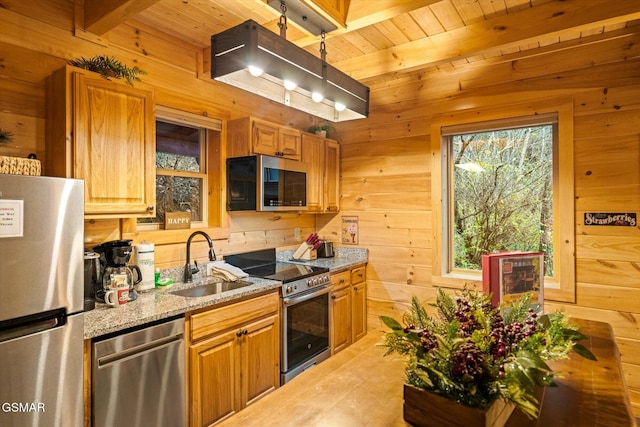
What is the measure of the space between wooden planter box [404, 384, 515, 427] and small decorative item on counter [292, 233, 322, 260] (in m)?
2.65

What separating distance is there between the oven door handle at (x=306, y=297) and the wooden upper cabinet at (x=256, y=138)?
1189 millimetres

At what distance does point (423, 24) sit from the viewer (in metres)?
2.48

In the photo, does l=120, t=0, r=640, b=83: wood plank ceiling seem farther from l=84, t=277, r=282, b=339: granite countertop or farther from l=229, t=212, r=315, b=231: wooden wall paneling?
l=84, t=277, r=282, b=339: granite countertop

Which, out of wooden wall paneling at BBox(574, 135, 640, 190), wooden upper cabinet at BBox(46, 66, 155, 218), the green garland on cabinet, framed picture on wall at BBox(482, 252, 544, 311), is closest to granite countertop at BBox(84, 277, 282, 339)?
wooden upper cabinet at BBox(46, 66, 155, 218)

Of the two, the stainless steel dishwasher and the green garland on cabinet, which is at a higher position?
the green garland on cabinet

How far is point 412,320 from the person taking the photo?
1026mm

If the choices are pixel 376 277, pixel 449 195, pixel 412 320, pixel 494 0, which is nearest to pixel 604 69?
pixel 494 0

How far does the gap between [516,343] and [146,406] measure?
178 cm

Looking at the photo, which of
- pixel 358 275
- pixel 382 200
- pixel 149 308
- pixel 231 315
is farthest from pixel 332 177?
pixel 149 308

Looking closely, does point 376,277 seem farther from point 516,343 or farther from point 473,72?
point 516,343

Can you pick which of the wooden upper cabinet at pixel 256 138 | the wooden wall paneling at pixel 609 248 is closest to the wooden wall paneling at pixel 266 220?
the wooden upper cabinet at pixel 256 138

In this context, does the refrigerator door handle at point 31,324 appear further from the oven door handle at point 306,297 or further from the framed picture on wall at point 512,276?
the framed picture on wall at point 512,276

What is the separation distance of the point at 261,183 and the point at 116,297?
131 centimetres

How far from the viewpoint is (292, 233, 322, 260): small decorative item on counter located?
3586 millimetres
